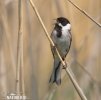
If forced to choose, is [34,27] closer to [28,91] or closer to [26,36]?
[26,36]

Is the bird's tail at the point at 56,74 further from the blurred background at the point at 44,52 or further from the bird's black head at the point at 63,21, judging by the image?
the bird's black head at the point at 63,21

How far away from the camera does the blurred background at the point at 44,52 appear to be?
1814mm

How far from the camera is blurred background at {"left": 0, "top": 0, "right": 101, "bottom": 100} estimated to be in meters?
1.81

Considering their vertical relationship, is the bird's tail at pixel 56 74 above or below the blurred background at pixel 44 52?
below

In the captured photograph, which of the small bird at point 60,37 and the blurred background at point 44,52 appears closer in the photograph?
the blurred background at point 44,52

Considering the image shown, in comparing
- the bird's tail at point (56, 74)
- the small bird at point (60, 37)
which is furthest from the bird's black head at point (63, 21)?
the bird's tail at point (56, 74)

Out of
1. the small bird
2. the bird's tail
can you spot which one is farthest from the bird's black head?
the bird's tail

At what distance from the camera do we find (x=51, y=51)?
2.08 metres

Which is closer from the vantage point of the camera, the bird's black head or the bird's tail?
the bird's tail

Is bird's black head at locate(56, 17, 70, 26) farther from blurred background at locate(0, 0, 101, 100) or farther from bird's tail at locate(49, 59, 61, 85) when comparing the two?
bird's tail at locate(49, 59, 61, 85)

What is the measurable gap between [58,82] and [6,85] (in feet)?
0.87

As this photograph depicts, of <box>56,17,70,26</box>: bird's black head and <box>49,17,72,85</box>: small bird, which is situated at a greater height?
<box>56,17,70,26</box>: bird's black head

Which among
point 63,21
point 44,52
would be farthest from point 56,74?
point 63,21

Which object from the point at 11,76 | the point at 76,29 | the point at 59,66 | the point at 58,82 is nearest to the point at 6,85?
the point at 11,76
